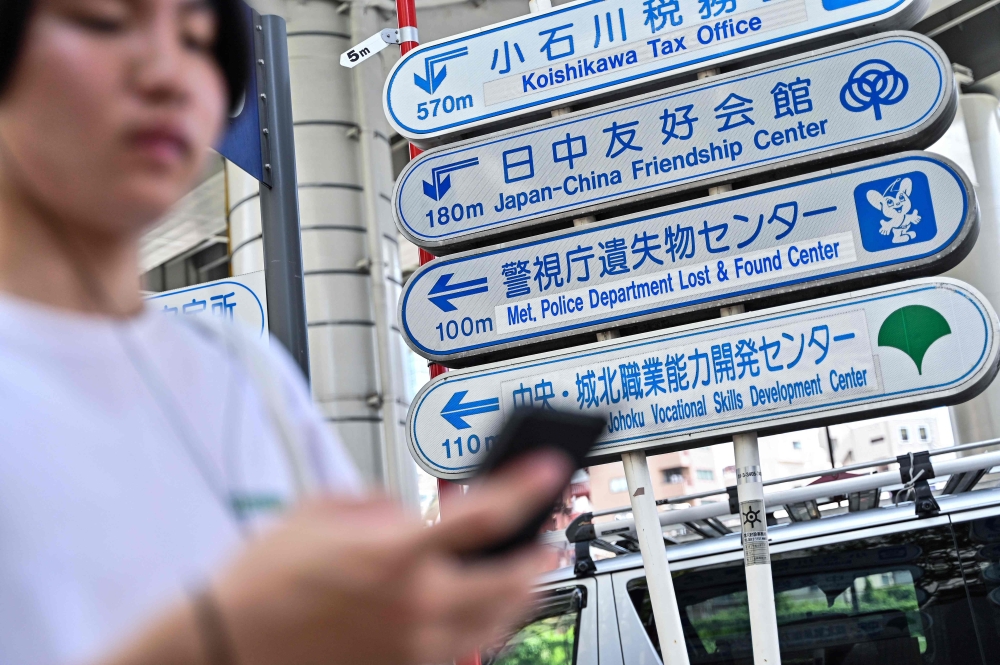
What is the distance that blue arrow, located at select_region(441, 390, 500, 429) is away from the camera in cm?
326

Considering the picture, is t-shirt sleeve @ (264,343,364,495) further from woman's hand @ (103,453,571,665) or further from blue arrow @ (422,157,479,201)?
blue arrow @ (422,157,479,201)

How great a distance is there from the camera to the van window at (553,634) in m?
3.76

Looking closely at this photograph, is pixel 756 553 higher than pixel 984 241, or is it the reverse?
pixel 984 241

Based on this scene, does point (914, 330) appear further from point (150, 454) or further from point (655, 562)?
point (150, 454)

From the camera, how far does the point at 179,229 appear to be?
12.1m

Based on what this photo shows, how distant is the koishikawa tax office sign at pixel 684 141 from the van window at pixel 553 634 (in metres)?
1.37

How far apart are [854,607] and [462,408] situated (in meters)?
1.55

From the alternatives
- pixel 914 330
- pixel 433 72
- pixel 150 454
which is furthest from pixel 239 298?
pixel 150 454

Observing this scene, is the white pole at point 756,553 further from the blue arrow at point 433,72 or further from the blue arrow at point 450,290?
the blue arrow at point 433,72

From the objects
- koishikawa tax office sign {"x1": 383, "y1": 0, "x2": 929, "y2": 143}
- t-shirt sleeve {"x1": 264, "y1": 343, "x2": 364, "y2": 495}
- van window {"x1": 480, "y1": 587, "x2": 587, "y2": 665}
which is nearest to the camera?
t-shirt sleeve {"x1": 264, "y1": 343, "x2": 364, "y2": 495}

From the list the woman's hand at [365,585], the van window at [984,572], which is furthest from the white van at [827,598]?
the woman's hand at [365,585]

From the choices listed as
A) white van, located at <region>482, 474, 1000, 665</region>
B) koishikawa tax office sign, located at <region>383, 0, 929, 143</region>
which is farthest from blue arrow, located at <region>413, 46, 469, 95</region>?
white van, located at <region>482, 474, 1000, 665</region>

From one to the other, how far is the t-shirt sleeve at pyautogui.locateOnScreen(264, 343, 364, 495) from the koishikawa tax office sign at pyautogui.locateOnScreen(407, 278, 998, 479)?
204cm

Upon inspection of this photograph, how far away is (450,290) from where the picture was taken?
3387 millimetres
